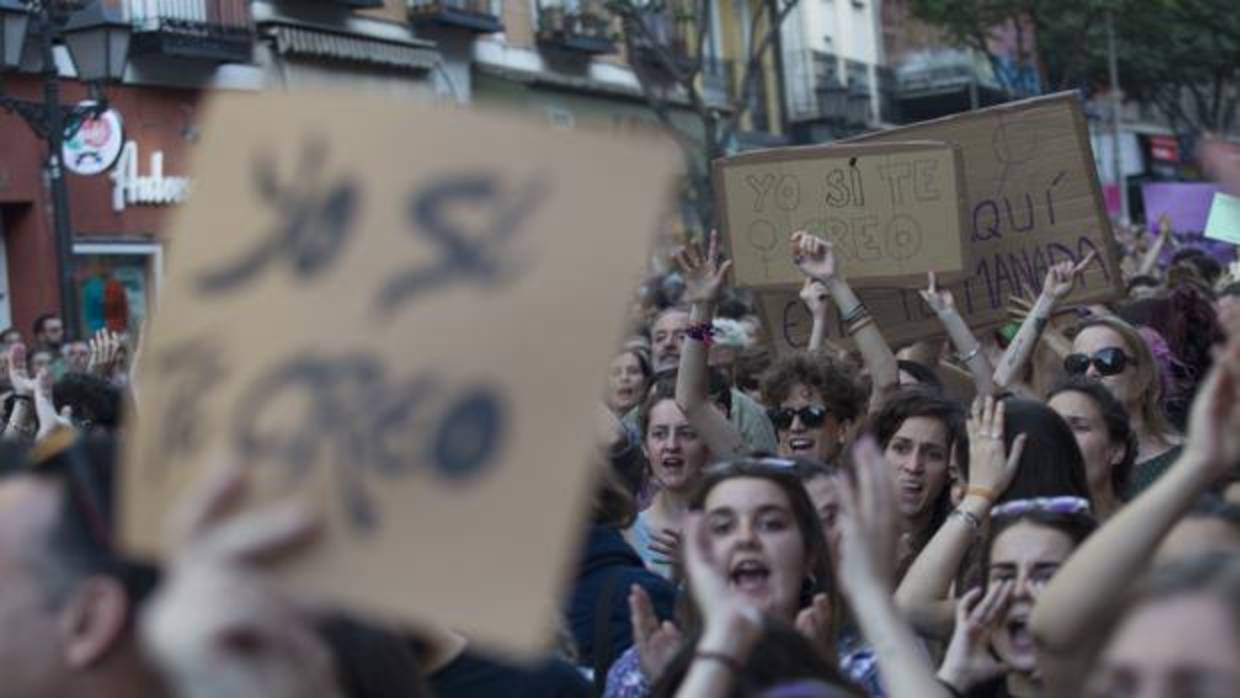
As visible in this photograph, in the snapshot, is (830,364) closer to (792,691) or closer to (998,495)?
(998,495)

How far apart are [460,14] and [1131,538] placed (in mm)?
24290

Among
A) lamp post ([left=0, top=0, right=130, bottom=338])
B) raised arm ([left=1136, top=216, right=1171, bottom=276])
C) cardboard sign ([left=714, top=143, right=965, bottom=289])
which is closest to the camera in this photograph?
cardboard sign ([left=714, top=143, right=965, bottom=289])

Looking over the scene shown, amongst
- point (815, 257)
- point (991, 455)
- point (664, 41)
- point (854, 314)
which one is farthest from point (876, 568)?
point (664, 41)

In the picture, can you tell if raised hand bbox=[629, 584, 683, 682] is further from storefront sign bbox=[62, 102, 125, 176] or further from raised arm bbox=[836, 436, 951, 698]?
storefront sign bbox=[62, 102, 125, 176]

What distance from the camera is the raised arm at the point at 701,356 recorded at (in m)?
6.71

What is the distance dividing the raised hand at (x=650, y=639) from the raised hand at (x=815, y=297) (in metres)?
3.89

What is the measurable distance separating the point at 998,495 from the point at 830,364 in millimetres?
2249

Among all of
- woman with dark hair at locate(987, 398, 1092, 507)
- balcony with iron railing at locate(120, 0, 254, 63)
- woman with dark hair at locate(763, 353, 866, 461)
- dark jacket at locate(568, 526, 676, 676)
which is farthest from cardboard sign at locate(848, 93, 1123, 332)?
balcony with iron railing at locate(120, 0, 254, 63)

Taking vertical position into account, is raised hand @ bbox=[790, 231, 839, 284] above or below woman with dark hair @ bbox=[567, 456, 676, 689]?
above

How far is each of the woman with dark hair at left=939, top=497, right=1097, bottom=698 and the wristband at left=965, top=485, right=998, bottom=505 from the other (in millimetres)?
473

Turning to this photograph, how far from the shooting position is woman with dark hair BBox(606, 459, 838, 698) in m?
4.22

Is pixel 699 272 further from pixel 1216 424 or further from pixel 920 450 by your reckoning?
pixel 1216 424

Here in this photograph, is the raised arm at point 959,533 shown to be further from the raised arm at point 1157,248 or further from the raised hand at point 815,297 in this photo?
the raised arm at point 1157,248

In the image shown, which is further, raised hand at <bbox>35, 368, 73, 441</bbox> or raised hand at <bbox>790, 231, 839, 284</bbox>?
raised hand at <bbox>790, 231, 839, 284</bbox>
